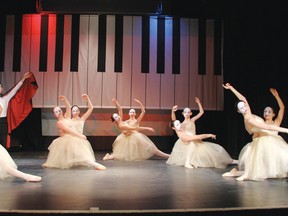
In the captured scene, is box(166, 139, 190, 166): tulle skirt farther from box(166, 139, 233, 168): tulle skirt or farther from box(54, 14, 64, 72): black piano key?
box(54, 14, 64, 72): black piano key

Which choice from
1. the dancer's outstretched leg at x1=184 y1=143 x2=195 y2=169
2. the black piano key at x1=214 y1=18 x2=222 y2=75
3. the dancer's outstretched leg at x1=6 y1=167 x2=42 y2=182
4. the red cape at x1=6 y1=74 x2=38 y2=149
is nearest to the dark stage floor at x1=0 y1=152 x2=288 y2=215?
the dancer's outstretched leg at x1=6 y1=167 x2=42 y2=182

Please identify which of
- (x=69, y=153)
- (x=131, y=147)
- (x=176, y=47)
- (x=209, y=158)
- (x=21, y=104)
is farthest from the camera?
(x=176, y=47)

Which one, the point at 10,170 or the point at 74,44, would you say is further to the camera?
the point at 74,44

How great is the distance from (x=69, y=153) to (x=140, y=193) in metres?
2.25

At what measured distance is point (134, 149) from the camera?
7.10m

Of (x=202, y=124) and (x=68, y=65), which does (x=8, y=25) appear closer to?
(x=68, y=65)

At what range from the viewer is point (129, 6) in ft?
22.9

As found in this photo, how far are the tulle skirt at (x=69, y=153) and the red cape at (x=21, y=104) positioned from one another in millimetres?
2540

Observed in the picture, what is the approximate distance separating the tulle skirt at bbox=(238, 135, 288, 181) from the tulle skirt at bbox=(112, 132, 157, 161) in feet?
9.26

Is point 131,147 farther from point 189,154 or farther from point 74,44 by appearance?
point 74,44

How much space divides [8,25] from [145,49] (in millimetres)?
3308

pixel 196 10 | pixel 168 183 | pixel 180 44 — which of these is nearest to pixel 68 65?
pixel 180 44

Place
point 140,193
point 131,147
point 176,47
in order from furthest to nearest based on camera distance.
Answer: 1. point 176,47
2. point 131,147
3. point 140,193

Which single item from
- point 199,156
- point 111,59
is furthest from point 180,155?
point 111,59
